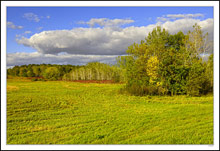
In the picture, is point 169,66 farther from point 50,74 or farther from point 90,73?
point 90,73

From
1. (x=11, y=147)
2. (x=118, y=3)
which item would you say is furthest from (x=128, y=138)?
(x=118, y=3)

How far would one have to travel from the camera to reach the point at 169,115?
27.2 ft

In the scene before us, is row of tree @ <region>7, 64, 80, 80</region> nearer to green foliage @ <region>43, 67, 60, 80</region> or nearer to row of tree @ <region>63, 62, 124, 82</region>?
green foliage @ <region>43, 67, 60, 80</region>

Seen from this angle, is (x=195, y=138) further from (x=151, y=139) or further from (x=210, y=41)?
(x=210, y=41)

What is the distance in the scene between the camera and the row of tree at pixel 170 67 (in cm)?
1516

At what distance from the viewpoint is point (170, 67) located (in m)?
16.0

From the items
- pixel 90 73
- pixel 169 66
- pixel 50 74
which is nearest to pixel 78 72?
pixel 90 73

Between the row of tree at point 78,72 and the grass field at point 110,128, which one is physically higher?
the row of tree at point 78,72

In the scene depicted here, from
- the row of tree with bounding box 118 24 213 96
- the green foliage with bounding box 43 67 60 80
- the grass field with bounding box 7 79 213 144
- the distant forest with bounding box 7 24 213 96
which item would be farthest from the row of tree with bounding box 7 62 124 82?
the grass field with bounding box 7 79 213 144

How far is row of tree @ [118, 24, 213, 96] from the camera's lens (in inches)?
597

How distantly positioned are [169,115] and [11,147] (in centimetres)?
633

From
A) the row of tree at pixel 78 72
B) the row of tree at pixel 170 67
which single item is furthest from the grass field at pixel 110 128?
the row of tree at pixel 78 72

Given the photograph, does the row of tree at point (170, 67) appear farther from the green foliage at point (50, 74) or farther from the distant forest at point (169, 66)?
the green foliage at point (50, 74)

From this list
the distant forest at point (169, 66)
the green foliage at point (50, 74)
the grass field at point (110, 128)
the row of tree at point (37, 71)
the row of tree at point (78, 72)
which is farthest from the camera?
the green foliage at point (50, 74)
